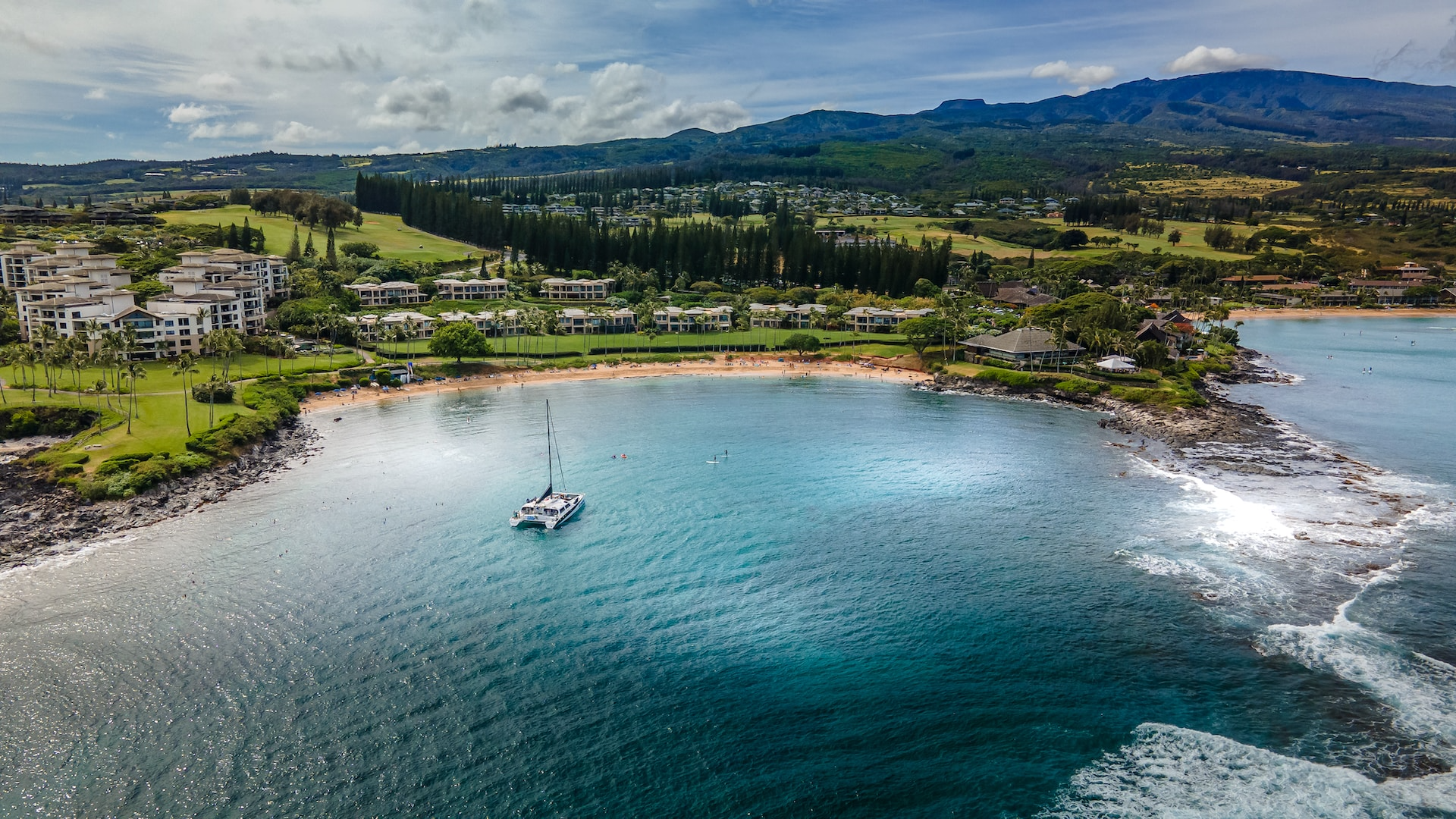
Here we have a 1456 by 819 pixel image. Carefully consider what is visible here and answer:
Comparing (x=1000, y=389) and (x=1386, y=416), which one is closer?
(x=1386, y=416)

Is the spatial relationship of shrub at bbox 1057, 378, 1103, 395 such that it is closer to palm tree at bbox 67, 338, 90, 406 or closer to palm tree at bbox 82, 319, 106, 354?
palm tree at bbox 67, 338, 90, 406

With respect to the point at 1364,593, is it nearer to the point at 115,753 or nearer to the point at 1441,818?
the point at 1441,818

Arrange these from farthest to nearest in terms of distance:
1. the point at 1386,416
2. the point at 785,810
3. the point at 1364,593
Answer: the point at 1386,416
the point at 1364,593
the point at 785,810

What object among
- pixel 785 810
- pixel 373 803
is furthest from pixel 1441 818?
pixel 373 803

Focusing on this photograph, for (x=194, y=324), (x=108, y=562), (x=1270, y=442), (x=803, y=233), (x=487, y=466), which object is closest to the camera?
(x=108, y=562)

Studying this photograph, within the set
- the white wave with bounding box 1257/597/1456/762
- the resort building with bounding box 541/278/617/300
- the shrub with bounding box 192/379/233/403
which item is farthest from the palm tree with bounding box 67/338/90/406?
the white wave with bounding box 1257/597/1456/762

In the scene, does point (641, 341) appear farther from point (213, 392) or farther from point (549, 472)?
point (549, 472)

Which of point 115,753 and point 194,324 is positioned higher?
point 194,324
